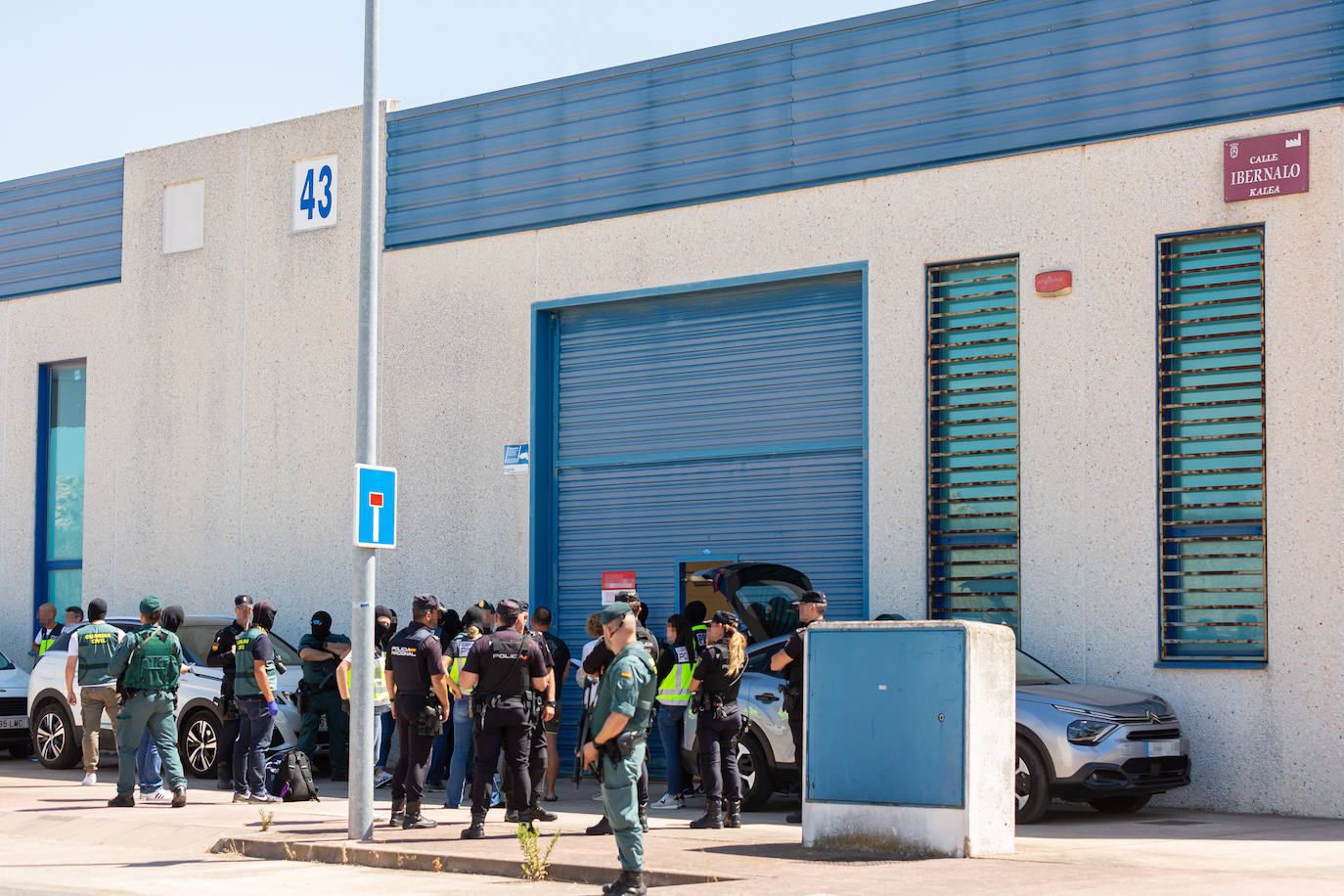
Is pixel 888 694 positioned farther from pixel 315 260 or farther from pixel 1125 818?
pixel 315 260

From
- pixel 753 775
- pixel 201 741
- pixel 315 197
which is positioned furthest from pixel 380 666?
pixel 315 197

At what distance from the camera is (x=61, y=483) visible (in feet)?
79.3

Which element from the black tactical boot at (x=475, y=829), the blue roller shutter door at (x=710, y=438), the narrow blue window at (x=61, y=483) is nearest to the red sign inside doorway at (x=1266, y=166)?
the blue roller shutter door at (x=710, y=438)

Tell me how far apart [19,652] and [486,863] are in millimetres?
15185

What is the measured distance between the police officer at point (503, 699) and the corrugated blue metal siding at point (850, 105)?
23.1 feet

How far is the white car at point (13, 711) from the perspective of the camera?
20.5m

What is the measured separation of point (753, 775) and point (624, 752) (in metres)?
5.38

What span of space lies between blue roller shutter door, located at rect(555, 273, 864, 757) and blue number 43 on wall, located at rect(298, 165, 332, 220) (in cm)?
404

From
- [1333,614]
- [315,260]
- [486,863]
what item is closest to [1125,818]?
[1333,614]

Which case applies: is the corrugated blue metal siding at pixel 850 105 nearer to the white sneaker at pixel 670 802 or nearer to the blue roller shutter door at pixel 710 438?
the blue roller shutter door at pixel 710 438

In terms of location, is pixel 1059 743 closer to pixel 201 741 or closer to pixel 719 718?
pixel 719 718

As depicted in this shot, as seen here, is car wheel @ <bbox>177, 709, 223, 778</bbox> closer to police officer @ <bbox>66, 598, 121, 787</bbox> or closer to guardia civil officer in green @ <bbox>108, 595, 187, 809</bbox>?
police officer @ <bbox>66, 598, 121, 787</bbox>

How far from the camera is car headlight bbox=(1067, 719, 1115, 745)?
13305mm

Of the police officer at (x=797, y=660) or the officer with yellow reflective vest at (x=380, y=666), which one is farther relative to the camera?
the officer with yellow reflective vest at (x=380, y=666)
